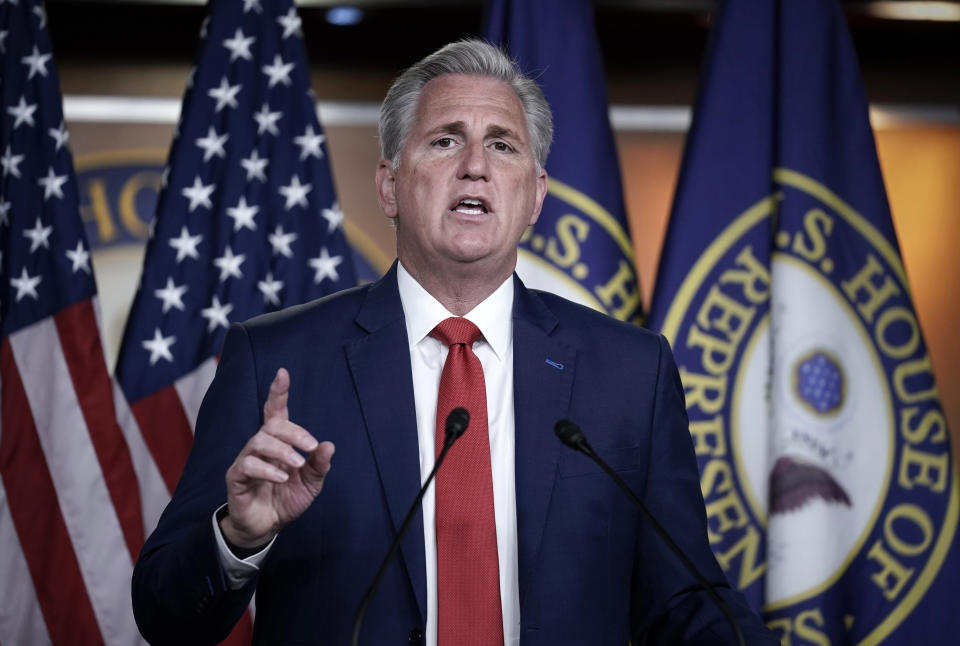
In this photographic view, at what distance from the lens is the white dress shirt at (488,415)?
1676 mm

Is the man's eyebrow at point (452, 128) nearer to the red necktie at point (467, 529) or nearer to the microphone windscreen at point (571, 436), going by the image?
the red necktie at point (467, 529)

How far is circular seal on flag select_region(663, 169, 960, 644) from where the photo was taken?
3.09 meters

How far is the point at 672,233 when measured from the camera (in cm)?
324

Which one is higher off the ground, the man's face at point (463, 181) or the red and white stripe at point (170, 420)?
the man's face at point (463, 181)

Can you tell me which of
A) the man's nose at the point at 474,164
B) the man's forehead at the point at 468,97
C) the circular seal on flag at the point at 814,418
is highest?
the man's forehead at the point at 468,97

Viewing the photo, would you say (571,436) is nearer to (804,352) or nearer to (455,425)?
(455,425)

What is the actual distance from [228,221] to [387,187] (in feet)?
4.18

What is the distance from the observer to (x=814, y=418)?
3.13 metres

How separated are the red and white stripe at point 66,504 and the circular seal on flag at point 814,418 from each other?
1.72 metres

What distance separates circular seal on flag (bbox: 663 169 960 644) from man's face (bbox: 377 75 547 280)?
1.33 m

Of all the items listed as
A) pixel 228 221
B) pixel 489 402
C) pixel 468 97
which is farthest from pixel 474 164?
pixel 228 221

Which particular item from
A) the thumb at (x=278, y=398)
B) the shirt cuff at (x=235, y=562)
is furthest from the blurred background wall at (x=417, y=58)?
the thumb at (x=278, y=398)

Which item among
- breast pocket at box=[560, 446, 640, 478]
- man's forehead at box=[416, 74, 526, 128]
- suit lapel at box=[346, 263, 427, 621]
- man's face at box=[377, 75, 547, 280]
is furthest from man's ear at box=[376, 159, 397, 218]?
breast pocket at box=[560, 446, 640, 478]

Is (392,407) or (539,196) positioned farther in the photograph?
(539,196)
